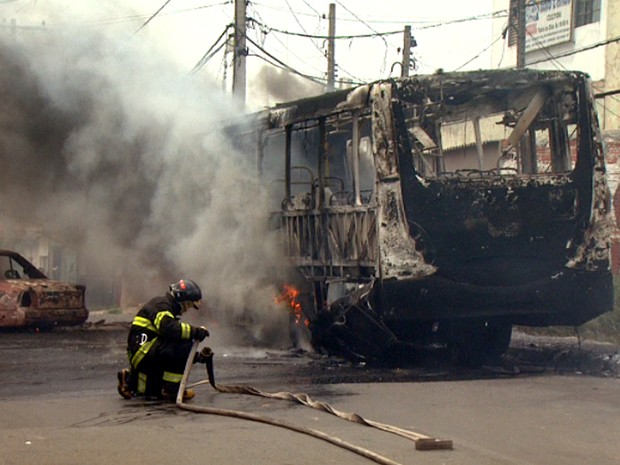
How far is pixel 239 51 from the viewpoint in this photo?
938 inches

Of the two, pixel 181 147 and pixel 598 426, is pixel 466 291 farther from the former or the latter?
pixel 181 147

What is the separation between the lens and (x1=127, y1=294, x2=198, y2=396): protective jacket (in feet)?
28.7

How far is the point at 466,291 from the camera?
419 inches

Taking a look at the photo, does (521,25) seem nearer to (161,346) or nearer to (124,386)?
(161,346)

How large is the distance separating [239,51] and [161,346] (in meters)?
15.9

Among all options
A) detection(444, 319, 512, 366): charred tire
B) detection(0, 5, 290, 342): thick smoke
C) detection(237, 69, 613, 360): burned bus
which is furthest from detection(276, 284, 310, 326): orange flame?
detection(444, 319, 512, 366): charred tire

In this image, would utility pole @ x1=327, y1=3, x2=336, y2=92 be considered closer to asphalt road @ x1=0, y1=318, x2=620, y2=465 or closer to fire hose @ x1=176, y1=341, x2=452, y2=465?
asphalt road @ x1=0, y1=318, x2=620, y2=465

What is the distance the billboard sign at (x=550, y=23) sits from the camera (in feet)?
112

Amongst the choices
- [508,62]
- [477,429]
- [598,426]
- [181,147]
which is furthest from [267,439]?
[508,62]

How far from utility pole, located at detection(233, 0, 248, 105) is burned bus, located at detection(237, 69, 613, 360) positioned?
1186cm

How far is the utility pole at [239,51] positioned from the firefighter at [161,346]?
14.4 m

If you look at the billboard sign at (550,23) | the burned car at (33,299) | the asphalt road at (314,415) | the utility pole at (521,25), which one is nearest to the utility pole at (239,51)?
the utility pole at (521,25)

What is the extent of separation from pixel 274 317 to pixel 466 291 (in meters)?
3.56

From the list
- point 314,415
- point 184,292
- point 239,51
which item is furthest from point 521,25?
point 314,415
